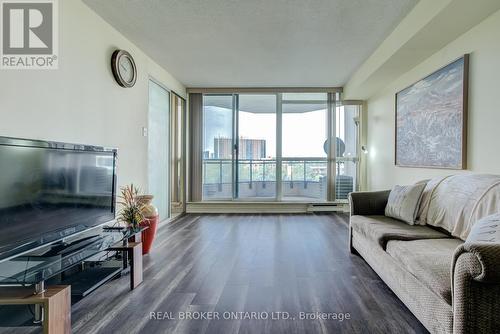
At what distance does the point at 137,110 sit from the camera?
12.2ft

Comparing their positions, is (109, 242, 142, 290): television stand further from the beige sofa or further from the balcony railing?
the balcony railing

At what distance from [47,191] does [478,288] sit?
2471mm

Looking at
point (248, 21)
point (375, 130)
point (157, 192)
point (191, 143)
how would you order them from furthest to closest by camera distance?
point (191, 143), point (375, 130), point (157, 192), point (248, 21)

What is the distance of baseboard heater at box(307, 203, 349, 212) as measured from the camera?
574 cm

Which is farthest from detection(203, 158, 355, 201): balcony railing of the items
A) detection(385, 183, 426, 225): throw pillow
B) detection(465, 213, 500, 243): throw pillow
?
detection(465, 213, 500, 243): throw pillow

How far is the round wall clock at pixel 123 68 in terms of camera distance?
313cm

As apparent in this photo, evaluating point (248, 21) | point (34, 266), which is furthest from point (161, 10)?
point (34, 266)

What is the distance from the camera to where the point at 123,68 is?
3.30 meters

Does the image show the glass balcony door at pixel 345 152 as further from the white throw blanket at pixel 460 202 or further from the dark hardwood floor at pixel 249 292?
the white throw blanket at pixel 460 202

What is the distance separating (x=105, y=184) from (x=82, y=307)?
974 mm

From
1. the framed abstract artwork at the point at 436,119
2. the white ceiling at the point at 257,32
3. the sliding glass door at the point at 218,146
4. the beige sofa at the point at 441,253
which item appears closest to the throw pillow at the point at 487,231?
the beige sofa at the point at 441,253

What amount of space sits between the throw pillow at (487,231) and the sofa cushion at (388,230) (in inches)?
24.5

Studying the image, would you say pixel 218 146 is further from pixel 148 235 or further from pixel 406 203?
pixel 406 203

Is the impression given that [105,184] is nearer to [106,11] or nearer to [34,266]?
[34,266]
